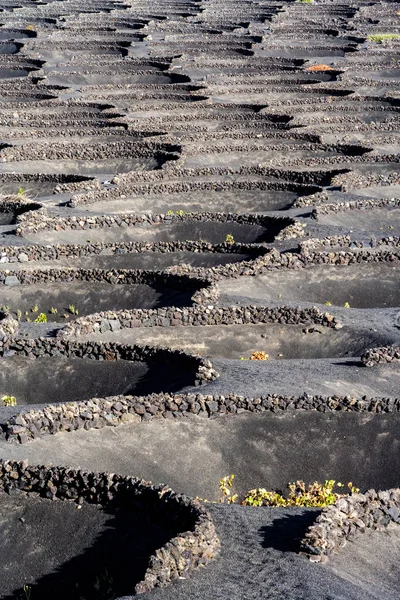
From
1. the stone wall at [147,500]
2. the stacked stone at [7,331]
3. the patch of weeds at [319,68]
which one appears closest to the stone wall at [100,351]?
the stacked stone at [7,331]

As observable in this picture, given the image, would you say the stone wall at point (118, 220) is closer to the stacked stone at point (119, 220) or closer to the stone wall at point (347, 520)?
the stacked stone at point (119, 220)

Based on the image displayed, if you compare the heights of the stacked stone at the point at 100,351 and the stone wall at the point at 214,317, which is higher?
the stacked stone at the point at 100,351

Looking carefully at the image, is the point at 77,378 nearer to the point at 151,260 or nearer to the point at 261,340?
the point at 261,340

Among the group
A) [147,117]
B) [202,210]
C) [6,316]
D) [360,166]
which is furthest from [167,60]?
[6,316]

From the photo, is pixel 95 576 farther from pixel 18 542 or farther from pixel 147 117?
pixel 147 117

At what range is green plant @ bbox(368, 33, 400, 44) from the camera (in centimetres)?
9843

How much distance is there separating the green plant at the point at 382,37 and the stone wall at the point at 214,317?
231ft

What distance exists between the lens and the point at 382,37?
100 m

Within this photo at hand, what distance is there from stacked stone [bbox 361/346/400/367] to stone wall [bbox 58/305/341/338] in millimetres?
3146

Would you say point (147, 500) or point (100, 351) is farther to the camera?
point (100, 351)

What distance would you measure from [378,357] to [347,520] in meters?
10.4

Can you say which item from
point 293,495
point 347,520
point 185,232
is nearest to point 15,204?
point 185,232

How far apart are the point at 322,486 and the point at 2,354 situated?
436 inches

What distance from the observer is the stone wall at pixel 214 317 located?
32.9m
